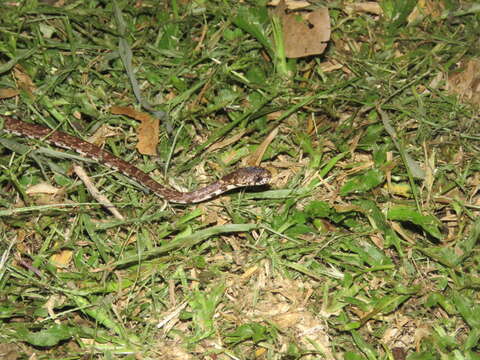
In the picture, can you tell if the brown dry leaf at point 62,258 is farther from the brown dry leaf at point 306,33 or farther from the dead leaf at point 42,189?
the brown dry leaf at point 306,33

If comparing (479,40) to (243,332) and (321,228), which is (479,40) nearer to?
(321,228)

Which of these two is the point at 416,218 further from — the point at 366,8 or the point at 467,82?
the point at 366,8

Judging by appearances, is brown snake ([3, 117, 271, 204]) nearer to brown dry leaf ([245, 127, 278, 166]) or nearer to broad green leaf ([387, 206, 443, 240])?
brown dry leaf ([245, 127, 278, 166])

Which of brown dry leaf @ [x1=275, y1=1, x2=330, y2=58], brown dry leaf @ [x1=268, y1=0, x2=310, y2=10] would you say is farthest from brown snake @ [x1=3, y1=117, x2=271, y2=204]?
brown dry leaf @ [x1=268, y1=0, x2=310, y2=10]

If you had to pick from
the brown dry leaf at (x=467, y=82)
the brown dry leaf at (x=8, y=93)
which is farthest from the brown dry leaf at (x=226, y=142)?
the brown dry leaf at (x=467, y=82)

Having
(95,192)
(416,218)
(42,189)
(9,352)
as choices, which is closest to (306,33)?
(416,218)

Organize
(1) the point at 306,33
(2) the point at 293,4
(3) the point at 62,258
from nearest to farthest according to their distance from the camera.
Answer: (3) the point at 62,258
(1) the point at 306,33
(2) the point at 293,4
